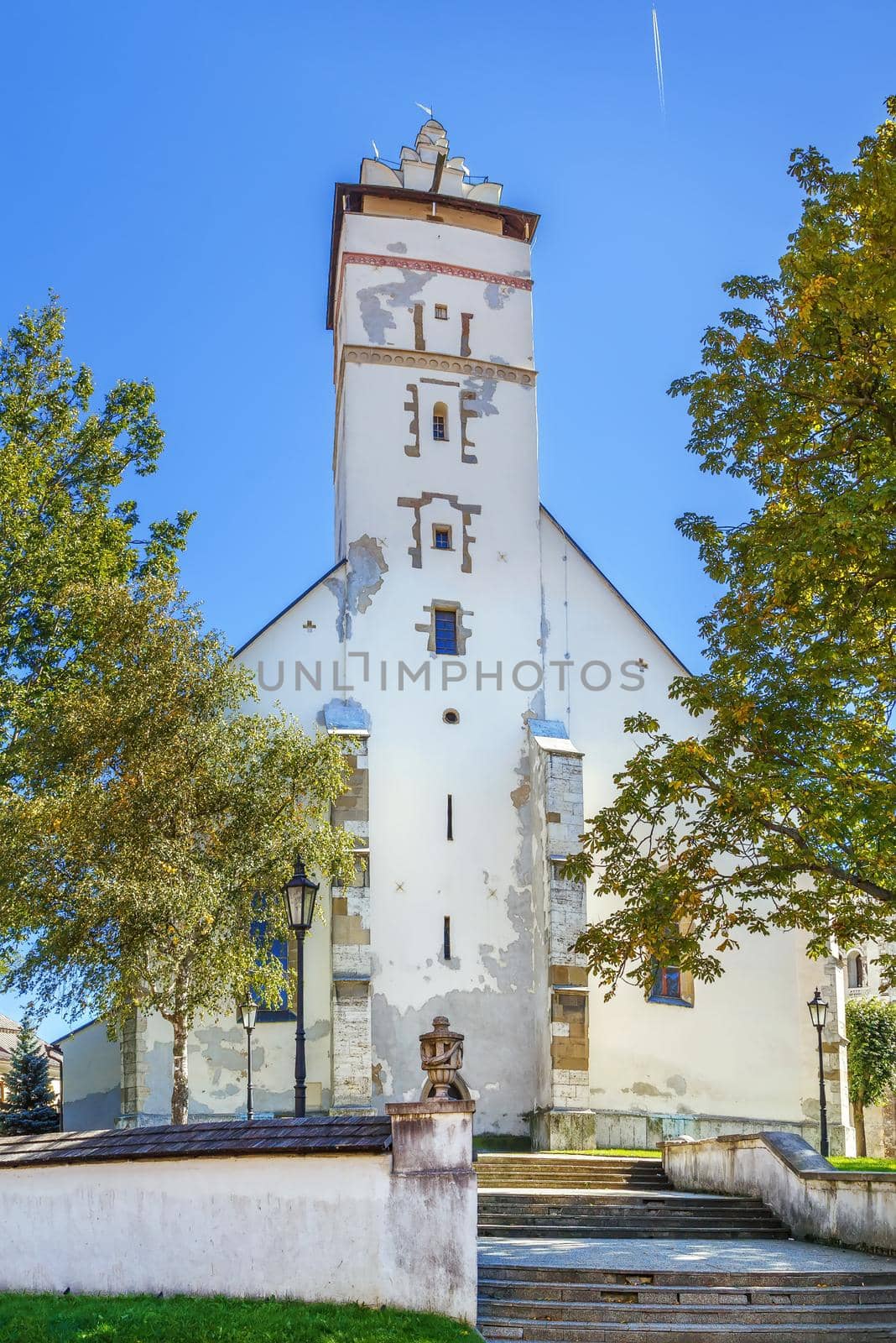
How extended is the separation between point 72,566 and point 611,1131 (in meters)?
13.7

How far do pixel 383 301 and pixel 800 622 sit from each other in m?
18.0

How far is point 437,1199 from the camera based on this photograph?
10.9 meters

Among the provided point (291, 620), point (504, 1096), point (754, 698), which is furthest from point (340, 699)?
point (754, 698)

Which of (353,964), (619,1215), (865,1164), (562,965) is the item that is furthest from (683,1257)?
(353,964)

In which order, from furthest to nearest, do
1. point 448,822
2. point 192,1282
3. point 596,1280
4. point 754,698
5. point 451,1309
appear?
point 448,822, point 754,698, point 596,1280, point 192,1282, point 451,1309

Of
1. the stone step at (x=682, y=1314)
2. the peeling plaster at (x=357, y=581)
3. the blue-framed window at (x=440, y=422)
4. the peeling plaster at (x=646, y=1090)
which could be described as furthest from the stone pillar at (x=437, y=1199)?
the blue-framed window at (x=440, y=422)

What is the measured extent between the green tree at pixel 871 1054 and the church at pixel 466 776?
17.8 m

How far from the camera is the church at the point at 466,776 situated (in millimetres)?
25406

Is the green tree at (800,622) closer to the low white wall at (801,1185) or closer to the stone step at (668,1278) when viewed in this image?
the low white wall at (801,1185)

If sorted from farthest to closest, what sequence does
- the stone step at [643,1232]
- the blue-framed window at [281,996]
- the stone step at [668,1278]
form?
the blue-framed window at [281,996] < the stone step at [643,1232] < the stone step at [668,1278]

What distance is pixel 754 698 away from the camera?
615 inches

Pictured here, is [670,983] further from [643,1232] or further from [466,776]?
[643,1232]

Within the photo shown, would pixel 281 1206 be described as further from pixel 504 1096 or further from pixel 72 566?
pixel 504 1096

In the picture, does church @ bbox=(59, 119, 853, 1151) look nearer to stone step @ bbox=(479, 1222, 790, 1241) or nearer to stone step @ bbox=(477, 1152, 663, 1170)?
stone step @ bbox=(477, 1152, 663, 1170)
